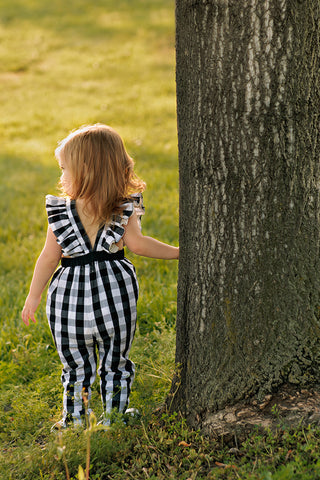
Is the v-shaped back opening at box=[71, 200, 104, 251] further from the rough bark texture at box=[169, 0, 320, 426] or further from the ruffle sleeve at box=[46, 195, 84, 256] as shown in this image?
the rough bark texture at box=[169, 0, 320, 426]

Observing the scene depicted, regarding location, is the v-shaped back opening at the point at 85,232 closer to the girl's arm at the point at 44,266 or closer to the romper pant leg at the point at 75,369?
the girl's arm at the point at 44,266

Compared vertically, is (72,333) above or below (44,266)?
below

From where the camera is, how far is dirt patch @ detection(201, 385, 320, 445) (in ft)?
7.23

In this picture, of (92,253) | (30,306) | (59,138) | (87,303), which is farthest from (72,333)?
(59,138)

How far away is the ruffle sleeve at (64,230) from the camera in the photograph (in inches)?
105

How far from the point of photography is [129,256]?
4816mm

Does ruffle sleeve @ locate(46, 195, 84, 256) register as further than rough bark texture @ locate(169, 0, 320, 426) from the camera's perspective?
Yes

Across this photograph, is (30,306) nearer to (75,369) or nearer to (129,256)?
(75,369)

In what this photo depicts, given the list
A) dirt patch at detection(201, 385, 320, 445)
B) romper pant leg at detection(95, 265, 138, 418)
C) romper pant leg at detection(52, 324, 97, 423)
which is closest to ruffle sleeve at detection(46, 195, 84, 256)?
romper pant leg at detection(95, 265, 138, 418)

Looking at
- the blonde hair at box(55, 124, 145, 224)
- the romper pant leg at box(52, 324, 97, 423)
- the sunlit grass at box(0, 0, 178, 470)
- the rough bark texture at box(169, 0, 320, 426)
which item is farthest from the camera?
the sunlit grass at box(0, 0, 178, 470)

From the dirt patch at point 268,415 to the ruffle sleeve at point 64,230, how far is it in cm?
106

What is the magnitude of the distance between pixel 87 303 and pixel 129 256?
215cm

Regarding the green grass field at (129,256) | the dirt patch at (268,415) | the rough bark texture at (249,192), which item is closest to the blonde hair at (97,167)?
the rough bark texture at (249,192)

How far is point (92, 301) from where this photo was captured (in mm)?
2674
